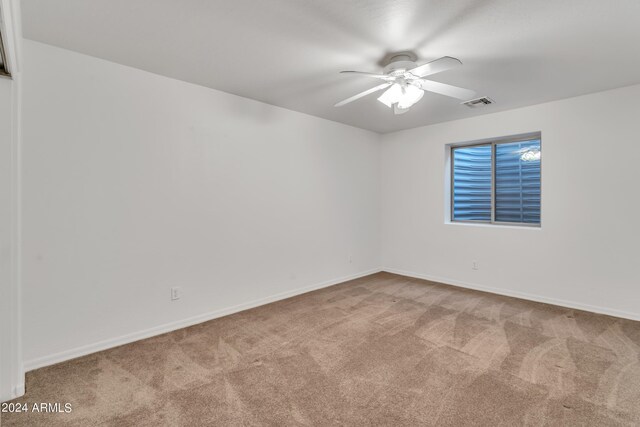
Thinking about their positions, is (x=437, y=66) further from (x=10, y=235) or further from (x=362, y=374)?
(x=10, y=235)

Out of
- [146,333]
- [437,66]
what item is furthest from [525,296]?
[146,333]

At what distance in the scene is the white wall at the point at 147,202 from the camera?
2.31 meters

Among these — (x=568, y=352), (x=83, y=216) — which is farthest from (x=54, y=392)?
(x=568, y=352)

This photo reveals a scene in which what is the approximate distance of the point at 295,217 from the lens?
13.3 feet

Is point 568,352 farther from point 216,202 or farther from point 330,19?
point 216,202

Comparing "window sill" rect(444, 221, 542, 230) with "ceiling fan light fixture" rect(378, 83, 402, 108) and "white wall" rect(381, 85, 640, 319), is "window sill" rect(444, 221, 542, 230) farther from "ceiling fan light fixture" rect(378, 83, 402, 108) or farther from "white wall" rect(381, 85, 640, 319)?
"ceiling fan light fixture" rect(378, 83, 402, 108)

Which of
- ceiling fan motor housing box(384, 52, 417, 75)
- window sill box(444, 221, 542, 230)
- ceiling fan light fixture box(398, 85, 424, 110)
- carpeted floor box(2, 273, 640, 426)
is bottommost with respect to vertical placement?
carpeted floor box(2, 273, 640, 426)

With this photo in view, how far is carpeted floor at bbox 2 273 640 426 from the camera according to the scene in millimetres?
1780

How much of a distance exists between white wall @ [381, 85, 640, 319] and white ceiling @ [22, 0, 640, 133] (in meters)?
0.48

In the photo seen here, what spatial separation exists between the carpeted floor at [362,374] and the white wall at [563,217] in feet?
1.45

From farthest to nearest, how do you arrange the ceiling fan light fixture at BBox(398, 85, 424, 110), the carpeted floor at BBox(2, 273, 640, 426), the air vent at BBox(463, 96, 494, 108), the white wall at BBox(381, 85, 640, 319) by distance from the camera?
the air vent at BBox(463, 96, 494, 108) < the white wall at BBox(381, 85, 640, 319) < the ceiling fan light fixture at BBox(398, 85, 424, 110) < the carpeted floor at BBox(2, 273, 640, 426)

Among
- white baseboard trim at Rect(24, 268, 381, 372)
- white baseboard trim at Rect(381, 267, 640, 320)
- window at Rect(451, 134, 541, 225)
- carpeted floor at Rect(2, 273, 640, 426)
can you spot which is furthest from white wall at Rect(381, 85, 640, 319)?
white baseboard trim at Rect(24, 268, 381, 372)

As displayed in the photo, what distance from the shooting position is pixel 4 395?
1.88 metres

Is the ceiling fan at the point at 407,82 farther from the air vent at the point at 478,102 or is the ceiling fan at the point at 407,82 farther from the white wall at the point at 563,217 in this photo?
the white wall at the point at 563,217
